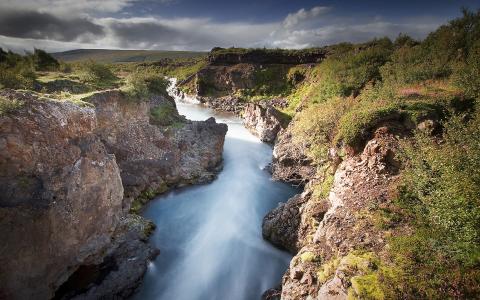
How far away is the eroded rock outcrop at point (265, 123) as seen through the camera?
38.2 meters

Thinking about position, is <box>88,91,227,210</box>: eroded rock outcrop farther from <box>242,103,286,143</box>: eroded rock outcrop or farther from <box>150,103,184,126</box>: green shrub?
<box>242,103,286,143</box>: eroded rock outcrop

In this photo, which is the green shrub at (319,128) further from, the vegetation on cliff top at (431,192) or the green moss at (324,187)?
the green moss at (324,187)

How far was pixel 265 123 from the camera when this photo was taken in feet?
130

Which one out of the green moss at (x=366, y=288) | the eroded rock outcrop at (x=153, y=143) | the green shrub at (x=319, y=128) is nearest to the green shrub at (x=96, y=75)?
the eroded rock outcrop at (x=153, y=143)

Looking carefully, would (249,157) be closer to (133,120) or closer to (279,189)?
(279,189)

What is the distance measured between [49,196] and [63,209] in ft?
3.29

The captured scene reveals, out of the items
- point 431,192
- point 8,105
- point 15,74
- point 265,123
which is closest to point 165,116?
point 15,74

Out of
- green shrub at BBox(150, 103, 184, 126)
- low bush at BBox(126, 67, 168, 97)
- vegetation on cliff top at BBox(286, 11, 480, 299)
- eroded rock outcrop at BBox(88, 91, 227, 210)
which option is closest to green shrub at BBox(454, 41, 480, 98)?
vegetation on cliff top at BBox(286, 11, 480, 299)

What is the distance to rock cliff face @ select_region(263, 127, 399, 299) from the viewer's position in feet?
39.5

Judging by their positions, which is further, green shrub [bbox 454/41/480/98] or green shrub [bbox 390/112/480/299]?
green shrub [bbox 454/41/480/98]

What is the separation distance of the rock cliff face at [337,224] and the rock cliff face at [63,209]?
8499 millimetres

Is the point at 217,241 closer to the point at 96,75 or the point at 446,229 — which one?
the point at 446,229

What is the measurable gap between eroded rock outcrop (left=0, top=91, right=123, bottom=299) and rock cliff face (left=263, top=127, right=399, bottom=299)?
34.9 feet

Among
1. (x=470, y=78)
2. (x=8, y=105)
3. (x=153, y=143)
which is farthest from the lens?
(x=153, y=143)
